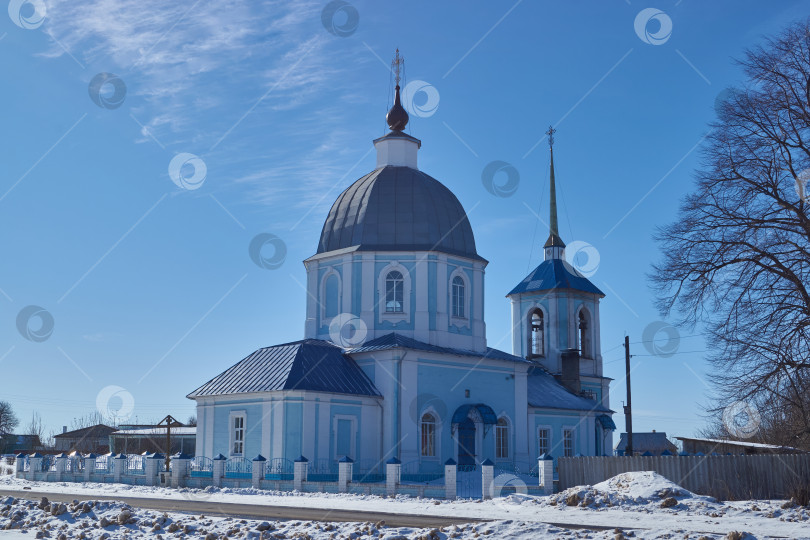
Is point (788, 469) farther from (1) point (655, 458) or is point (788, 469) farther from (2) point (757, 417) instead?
(1) point (655, 458)

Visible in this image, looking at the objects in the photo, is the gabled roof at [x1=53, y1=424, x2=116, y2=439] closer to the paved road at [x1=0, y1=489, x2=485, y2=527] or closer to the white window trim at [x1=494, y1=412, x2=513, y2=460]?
the white window trim at [x1=494, y1=412, x2=513, y2=460]

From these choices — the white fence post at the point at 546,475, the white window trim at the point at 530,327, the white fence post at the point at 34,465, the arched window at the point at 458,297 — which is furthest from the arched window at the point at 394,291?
the white window trim at the point at 530,327

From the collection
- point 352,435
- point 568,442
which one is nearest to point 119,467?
point 352,435

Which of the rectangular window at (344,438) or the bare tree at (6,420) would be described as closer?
the rectangular window at (344,438)

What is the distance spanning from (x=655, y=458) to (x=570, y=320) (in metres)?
20.8

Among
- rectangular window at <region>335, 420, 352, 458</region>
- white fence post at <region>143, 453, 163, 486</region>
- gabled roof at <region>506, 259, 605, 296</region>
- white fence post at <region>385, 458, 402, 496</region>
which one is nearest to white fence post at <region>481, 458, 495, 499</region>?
white fence post at <region>385, 458, 402, 496</region>

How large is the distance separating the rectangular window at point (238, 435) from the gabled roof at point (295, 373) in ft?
3.04

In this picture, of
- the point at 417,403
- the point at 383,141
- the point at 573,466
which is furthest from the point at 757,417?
the point at 383,141

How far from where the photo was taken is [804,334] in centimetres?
1580

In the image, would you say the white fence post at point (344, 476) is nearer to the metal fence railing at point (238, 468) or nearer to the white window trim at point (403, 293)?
the metal fence railing at point (238, 468)

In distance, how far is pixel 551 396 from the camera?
117 ft

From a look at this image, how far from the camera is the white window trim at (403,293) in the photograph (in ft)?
97.2

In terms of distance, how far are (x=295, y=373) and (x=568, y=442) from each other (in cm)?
1369
